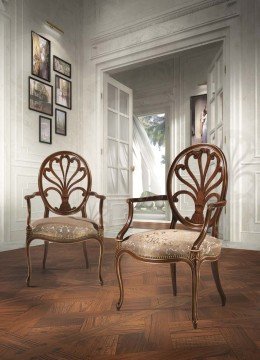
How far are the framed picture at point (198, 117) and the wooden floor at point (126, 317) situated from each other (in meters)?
4.32

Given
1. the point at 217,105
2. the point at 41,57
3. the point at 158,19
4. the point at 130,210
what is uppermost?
the point at 158,19

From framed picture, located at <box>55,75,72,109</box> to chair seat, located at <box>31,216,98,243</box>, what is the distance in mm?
2866

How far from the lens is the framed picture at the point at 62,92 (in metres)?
4.76

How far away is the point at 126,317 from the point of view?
5.61 ft

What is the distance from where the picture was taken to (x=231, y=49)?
161 inches

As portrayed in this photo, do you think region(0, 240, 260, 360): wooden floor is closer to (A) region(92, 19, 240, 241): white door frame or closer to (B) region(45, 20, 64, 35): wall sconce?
(A) region(92, 19, 240, 241): white door frame

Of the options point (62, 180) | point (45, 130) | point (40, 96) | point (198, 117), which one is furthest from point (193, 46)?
point (62, 180)

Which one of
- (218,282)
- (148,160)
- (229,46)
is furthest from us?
(148,160)

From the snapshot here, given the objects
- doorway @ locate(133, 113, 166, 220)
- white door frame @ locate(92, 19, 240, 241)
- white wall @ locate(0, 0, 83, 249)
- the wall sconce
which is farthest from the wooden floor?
doorway @ locate(133, 113, 166, 220)

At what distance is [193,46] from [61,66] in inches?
77.3

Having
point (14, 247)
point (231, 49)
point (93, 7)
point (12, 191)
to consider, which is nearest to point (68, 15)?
point (93, 7)

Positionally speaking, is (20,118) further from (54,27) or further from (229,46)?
(229,46)

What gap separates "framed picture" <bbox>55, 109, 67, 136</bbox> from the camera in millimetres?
4735

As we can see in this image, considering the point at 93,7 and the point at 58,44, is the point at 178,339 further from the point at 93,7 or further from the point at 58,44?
the point at 93,7
